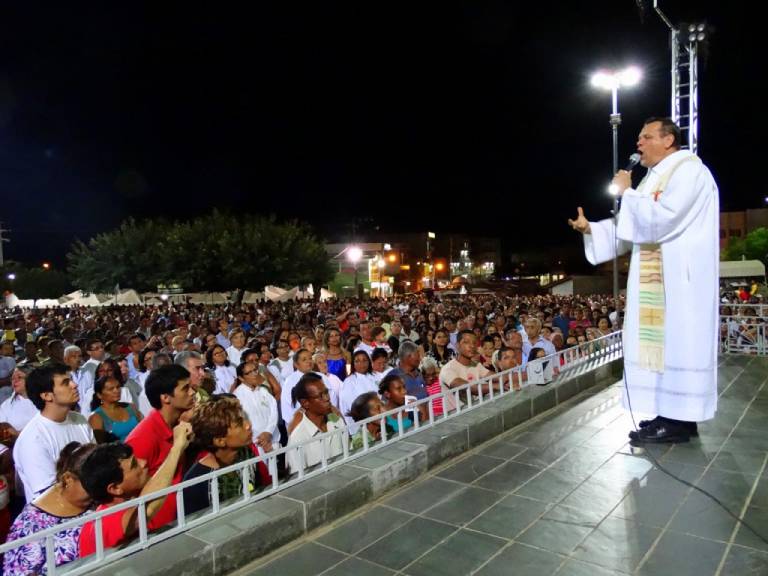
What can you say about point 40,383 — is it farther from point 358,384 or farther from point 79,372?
point 79,372

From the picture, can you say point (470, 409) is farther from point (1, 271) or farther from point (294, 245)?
point (1, 271)

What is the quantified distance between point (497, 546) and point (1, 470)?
329 centimetres

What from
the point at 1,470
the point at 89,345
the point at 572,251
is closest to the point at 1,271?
the point at 89,345

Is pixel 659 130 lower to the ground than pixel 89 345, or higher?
higher

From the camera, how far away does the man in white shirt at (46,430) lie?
3258 millimetres

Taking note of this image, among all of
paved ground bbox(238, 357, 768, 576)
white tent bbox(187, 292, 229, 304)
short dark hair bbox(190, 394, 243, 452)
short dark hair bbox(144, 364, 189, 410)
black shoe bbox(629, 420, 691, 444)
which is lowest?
white tent bbox(187, 292, 229, 304)

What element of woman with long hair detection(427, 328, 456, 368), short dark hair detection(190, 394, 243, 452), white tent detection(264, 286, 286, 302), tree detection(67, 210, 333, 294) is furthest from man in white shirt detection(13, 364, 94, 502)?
white tent detection(264, 286, 286, 302)

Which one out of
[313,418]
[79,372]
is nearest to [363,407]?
[313,418]

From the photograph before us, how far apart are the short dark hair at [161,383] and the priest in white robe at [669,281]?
3023 mm

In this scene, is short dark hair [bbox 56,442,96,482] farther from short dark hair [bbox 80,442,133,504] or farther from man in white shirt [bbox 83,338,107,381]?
man in white shirt [bbox 83,338,107,381]

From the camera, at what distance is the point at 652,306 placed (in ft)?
12.6

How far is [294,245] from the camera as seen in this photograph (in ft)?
104

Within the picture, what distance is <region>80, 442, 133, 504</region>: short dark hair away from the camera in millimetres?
2506

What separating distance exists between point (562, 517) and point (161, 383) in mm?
2582
